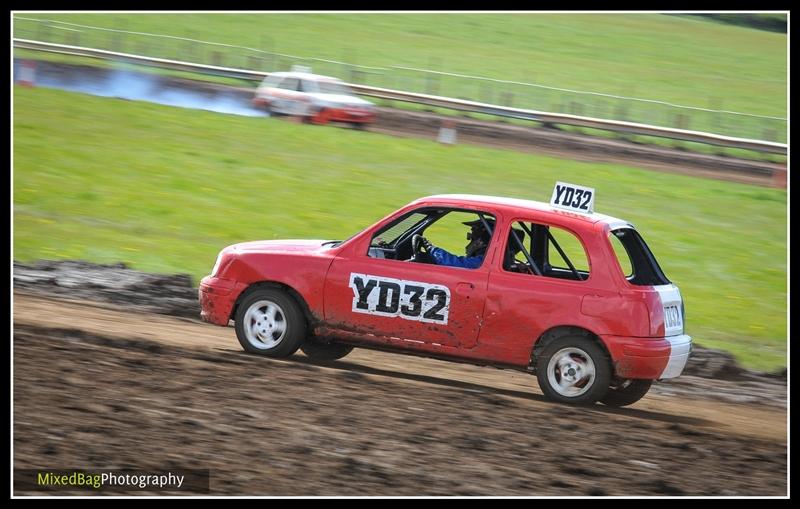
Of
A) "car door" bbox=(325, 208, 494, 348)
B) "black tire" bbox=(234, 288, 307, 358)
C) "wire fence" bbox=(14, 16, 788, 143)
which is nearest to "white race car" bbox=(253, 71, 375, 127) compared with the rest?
"wire fence" bbox=(14, 16, 788, 143)

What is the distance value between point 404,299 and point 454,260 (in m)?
0.56

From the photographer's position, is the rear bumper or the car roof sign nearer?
the rear bumper

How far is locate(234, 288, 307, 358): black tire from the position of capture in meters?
9.45

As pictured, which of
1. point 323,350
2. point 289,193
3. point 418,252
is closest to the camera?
point 418,252

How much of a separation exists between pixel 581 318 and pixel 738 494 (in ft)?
6.18

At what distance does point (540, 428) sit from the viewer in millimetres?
8461

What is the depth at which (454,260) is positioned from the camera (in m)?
9.22

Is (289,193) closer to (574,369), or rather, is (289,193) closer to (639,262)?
(639,262)

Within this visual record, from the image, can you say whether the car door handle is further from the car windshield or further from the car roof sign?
the car windshield

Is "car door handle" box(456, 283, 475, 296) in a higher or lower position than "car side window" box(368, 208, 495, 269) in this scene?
lower

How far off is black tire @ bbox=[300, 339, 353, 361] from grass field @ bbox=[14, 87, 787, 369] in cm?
430

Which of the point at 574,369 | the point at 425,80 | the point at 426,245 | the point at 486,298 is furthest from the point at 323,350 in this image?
the point at 425,80
